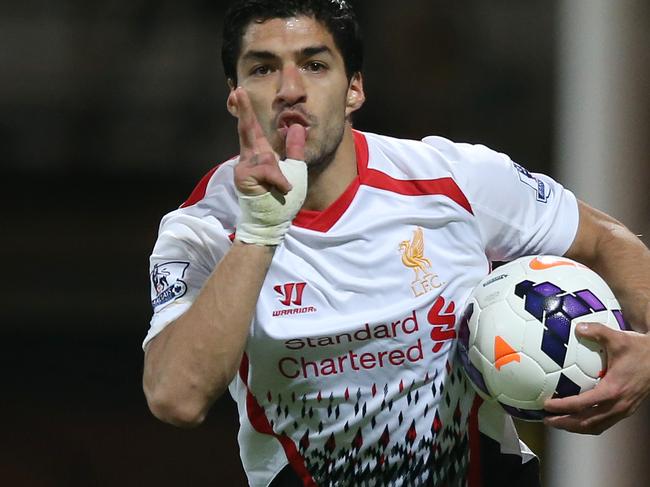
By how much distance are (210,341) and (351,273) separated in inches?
18.1

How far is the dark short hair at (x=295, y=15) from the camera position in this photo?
3328 mm

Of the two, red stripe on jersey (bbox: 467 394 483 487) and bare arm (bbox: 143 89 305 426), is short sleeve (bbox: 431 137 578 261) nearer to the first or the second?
red stripe on jersey (bbox: 467 394 483 487)

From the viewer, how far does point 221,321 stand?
2982 millimetres

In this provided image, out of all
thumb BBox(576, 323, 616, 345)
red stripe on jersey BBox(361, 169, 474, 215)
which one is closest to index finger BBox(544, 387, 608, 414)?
thumb BBox(576, 323, 616, 345)

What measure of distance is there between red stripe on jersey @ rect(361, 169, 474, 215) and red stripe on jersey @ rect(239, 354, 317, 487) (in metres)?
0.59

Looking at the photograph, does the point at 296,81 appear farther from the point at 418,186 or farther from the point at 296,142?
the point at 418,186

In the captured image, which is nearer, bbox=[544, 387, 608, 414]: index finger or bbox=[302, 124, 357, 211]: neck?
bbox=[544, 387, 608, 414]: index finger

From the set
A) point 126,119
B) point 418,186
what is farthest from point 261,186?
point 126,119

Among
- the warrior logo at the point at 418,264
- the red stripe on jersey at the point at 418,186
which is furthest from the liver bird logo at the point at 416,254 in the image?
the red stripe on jersey at the point at 418,186

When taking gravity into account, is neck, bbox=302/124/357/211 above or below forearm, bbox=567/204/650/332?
above

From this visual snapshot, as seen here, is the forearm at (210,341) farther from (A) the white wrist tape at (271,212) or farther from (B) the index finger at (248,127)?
(B) the index finger at (248,127)

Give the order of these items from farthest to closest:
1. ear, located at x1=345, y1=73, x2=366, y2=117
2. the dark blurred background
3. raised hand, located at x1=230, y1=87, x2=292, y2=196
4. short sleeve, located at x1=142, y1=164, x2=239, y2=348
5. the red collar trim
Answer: the dark blurred background → ear, located at x1=345, y1=73, x2=366, y2=117 → the red collar trim → short sleeve, located at x1=142, y1=164, x2=239, y2=348 → raised hand, located at x1=230, y1=87, x2=292, y2=196

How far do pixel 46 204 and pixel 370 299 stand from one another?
3.57 meters

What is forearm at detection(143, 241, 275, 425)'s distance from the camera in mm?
2979
